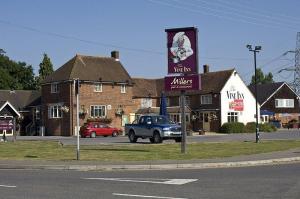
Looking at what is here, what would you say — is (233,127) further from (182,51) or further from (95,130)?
(182,51)

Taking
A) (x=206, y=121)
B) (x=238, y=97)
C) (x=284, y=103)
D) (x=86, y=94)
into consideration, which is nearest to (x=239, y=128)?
(x=206, y=121)

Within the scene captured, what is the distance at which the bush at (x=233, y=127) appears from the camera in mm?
65556

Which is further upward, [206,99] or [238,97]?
[238,97]

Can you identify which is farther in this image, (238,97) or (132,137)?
(238,97)

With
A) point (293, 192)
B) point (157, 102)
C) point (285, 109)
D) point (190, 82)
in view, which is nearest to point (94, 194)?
point (293, 192)

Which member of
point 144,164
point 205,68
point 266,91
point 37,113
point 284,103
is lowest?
point 144,164

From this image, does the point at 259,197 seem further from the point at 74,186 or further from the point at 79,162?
the point at 79,162

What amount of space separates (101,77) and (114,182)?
5006 cm

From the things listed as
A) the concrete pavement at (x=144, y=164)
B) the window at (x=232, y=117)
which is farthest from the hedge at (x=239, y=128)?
the concrete pavement at (x=144, y=164)

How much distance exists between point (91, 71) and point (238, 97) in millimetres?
19677

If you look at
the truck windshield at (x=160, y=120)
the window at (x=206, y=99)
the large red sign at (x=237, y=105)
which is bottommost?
the truck windshield at (x=160, y=120)

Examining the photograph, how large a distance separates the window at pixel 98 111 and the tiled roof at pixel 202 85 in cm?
998

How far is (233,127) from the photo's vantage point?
6575 centimetres

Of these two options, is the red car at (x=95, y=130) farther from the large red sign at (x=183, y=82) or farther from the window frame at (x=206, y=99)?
the large red sign at (x=183, y=82)
